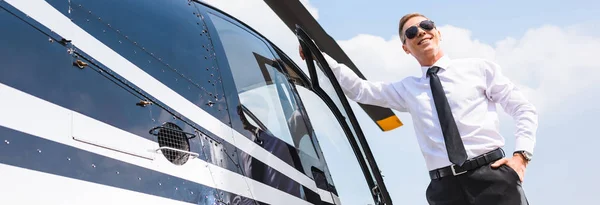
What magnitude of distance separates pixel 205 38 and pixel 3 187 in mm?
1599

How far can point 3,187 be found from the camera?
141cm

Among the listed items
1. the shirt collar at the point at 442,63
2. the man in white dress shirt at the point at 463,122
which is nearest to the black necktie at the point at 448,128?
the man in white dress shirt at the point at 463,122

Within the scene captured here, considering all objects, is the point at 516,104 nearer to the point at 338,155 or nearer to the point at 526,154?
the point at 526,154

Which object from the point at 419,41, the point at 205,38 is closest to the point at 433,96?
the point at 419,41

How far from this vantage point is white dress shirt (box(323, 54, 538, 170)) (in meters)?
2.69

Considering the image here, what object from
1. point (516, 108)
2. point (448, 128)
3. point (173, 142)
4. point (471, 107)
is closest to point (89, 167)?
point (173, 142)

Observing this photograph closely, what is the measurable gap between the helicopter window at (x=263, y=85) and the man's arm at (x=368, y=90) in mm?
390

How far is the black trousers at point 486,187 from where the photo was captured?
2539 mm

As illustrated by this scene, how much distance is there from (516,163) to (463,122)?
0.30 m

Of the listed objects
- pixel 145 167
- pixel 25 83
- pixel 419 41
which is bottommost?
pixel 145 167

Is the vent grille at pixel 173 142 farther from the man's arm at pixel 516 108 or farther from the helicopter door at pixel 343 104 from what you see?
the man's arm at pixel 516 108

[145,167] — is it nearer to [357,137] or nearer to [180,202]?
[180,202]

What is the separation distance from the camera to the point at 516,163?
257 centimetres

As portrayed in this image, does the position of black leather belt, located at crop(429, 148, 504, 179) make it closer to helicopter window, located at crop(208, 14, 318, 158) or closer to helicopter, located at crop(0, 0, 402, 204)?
helicopter, located at crop(0, 0, 402, 204)
